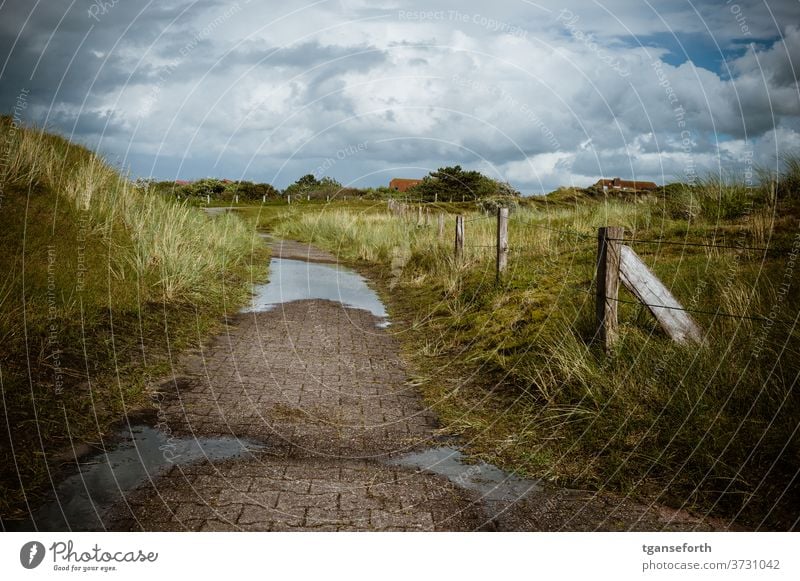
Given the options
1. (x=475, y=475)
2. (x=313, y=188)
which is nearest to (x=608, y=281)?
(x=475, y=475)

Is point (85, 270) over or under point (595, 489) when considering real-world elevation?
over

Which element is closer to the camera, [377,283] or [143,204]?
[143,204]

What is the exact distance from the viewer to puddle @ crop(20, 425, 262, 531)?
10.9ft

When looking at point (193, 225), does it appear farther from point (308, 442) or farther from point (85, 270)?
point (308, 442)

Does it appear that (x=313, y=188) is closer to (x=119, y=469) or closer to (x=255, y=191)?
(x=255, y=191)

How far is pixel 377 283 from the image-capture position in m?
14.3

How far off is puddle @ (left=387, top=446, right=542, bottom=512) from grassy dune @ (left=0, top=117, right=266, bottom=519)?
103 inches

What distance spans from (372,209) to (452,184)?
7.65 meters

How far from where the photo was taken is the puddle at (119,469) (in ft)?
10.9

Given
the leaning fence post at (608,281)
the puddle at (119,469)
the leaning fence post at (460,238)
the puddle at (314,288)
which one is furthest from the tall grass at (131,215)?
the leaning fence post at (608,281)

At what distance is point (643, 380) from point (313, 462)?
274 centimetres

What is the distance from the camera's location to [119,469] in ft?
13.1

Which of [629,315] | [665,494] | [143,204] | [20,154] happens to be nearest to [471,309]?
[629,315]

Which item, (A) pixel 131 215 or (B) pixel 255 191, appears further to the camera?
(B) pixel 255 191
